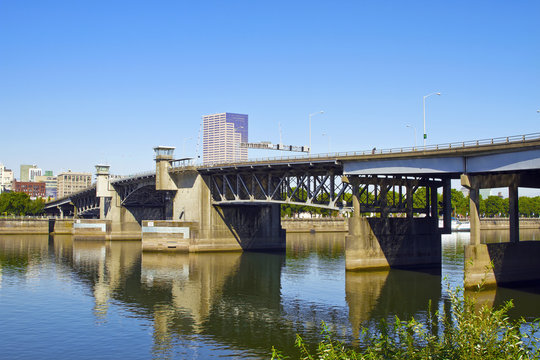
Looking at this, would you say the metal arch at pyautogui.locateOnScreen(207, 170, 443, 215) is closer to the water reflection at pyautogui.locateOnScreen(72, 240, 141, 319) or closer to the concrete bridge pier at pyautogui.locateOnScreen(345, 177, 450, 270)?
the concrete bridge pier at pyautogui.locateOnScreen(345, 177, 450, 270)

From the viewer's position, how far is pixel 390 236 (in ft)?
231

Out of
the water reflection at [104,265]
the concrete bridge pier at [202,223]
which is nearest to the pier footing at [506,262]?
the water reflection at [104,265]

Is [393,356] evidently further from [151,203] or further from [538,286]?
[151,203]

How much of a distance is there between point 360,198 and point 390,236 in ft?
23.0

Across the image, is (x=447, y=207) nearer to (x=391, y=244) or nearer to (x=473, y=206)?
(x=391, y=244)

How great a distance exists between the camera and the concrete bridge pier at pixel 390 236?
66500 millimetres

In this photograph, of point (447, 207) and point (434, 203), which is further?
point (434, 203)

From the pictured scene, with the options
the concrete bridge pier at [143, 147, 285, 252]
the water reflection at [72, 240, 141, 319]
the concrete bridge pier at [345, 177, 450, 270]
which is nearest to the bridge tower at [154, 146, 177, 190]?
the concrete bridge pier at [143, 147, 285, 252]

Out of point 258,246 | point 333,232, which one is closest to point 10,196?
point 333,232

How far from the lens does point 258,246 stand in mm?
97688

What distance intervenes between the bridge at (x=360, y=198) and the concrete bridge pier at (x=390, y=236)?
131mm

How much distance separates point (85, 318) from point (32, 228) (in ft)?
404

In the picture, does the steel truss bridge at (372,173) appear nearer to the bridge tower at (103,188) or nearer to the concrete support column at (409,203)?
the concrete support column at (409,203)

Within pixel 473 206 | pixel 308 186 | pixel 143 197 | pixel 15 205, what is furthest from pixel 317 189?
pixel 15 205
